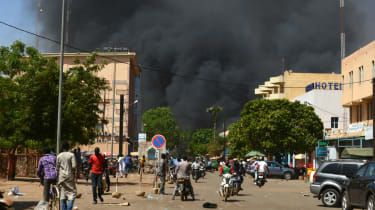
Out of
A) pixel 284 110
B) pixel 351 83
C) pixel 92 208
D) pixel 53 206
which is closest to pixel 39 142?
pixel 92 208

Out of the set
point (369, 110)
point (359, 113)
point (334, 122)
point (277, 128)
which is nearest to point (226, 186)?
point (369, 110)

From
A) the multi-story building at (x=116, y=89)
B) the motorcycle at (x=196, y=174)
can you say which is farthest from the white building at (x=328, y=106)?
the multi-story building at (x=116, y=89)

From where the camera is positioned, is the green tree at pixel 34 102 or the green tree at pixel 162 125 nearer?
the green tree at pixel 34 102

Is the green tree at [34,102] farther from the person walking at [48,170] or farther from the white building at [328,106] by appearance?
the white building at [328,106]

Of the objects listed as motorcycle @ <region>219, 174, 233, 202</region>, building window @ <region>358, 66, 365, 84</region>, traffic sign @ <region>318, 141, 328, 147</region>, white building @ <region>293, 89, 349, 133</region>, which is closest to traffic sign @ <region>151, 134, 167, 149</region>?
motorcycle @ <region>219, 174, 233, 202</region>

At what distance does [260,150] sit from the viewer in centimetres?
6500

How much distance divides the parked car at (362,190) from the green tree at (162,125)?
105 meters

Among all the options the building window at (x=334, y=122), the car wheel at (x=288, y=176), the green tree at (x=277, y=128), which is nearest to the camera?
the car wheel at (x=288, y=176)

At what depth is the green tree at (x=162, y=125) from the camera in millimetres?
123312

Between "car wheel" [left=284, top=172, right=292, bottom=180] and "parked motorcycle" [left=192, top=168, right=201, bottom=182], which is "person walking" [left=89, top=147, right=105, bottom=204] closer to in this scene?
"parked motorcycle" [left=192, top=168, right=201, bottom=182]

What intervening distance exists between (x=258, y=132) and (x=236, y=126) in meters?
6.06

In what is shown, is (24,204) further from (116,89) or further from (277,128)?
(116,89)

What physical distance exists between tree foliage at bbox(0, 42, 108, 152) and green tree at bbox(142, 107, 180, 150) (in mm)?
87710

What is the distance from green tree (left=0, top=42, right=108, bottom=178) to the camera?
32.5 metres
